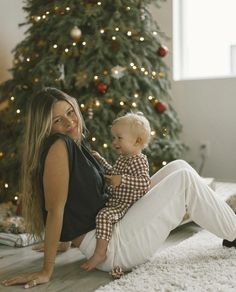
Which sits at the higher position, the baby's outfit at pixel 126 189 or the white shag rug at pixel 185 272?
the baby's outfit at pixel 126 189

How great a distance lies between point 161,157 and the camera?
11.3 feet

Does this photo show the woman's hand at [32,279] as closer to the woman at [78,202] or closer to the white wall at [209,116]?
the woman at [78,202]

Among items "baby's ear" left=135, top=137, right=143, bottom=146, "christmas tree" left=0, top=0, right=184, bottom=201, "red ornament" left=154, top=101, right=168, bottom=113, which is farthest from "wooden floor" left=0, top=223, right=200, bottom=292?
"red ornament" left=154, top=101, right=168, bottom=113

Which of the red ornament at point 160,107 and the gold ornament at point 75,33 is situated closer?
the gold ornament at point 75,33

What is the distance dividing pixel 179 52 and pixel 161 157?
159cm

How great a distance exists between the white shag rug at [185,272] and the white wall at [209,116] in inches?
86.1

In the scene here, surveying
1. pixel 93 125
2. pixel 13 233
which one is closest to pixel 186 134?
pixel 93 125

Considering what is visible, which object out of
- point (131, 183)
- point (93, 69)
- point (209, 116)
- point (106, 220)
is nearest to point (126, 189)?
point (131, 183)

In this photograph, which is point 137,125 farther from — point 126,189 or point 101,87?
point 101,87

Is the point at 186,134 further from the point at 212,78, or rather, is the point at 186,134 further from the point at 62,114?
the point at 62,114

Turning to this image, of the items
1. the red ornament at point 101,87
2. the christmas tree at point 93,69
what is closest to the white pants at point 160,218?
the christmas tree at point 93,69

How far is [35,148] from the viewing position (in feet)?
5.92

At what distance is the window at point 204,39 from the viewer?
4.38 metres

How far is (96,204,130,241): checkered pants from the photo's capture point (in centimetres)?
180
